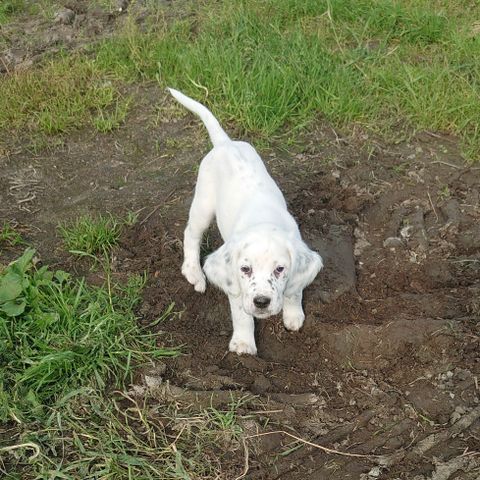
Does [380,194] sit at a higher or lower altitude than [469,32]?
lower

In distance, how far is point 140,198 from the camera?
4758 mm

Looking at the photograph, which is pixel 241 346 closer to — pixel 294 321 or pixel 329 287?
pixel 294 321

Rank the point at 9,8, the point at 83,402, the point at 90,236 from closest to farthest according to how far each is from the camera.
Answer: the point at 83,402 → the point at 90,236 → the point at 9,8

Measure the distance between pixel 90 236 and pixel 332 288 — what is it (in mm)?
1504

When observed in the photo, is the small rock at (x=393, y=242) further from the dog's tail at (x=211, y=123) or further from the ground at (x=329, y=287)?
the dog's tail at (x=211, y=123)

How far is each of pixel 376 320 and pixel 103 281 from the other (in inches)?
62.0

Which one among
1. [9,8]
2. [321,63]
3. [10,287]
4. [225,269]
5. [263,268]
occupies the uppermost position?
[263,268]

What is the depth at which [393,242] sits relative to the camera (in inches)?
170

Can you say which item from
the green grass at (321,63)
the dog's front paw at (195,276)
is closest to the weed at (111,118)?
the green grass at (321,63)

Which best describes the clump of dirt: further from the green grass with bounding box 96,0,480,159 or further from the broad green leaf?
the broad green leaf

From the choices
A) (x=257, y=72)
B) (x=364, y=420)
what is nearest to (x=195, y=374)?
(x=364, y=420)

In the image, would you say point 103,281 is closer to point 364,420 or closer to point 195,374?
point 195,374

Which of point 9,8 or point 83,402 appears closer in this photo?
point 83,402

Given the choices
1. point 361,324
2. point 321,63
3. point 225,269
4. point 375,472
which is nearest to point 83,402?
point 225,269
